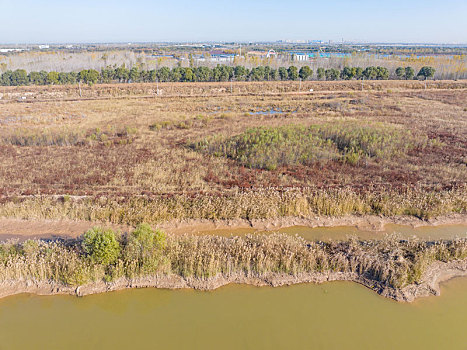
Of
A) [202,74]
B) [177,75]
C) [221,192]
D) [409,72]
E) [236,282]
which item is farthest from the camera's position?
[409,72]

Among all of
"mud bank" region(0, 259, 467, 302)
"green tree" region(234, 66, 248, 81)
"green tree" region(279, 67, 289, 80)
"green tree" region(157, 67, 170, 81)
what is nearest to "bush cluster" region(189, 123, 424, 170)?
"mud bank" region(0, 259, 467, 302)

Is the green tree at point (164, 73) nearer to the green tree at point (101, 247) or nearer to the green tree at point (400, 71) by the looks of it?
the green tree at point (400, 71)

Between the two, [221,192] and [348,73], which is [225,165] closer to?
[221,192]

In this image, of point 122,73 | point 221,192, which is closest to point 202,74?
point 122,73

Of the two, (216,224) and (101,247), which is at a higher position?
(101,247)

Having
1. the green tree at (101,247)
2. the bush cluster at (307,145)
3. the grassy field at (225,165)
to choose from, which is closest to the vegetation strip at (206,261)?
the green tree at (101,247)

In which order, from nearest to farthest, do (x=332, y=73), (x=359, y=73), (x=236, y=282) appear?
1. (x=236, y=282)
2. (x=359, y=73)
3. (x=332, y=73)

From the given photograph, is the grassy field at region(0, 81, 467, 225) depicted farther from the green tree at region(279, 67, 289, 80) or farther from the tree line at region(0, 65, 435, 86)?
the green tree at region(279, 67, 289, 80)

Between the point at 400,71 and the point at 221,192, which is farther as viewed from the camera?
the point at 400,71
